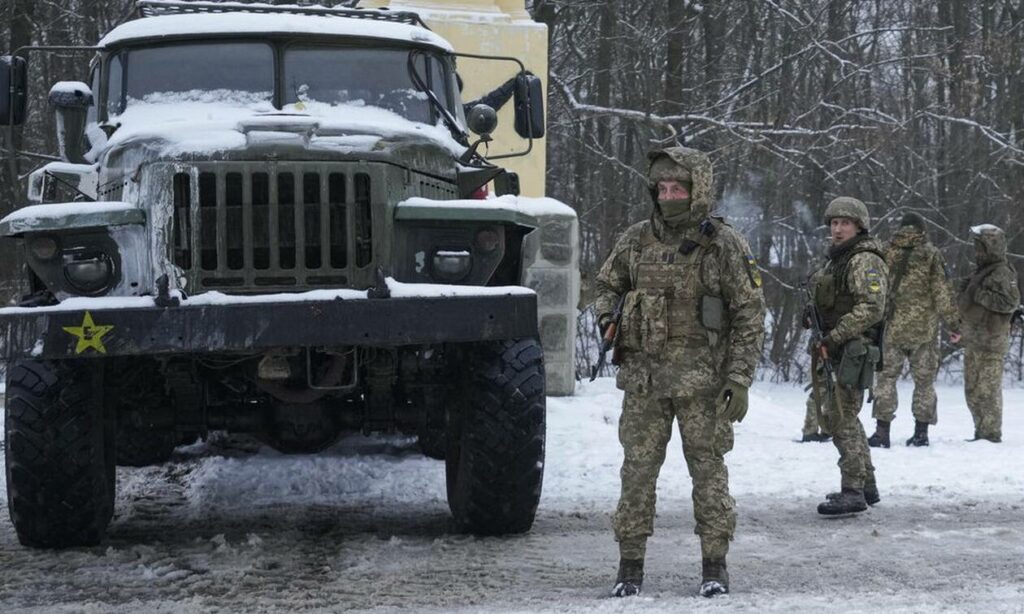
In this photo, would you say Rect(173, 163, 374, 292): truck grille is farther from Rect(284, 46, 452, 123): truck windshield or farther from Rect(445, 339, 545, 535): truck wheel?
Rect(284, 46, 452, 123): truck windshield

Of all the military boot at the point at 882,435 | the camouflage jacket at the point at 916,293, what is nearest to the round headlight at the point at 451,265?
the military boot at the point at 882,435

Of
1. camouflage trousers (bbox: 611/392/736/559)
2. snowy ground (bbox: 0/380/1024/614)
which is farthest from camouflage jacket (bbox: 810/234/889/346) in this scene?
camouflage trousers (bbox: 611/392/736/559)

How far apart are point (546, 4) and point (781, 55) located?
3635 millimetres

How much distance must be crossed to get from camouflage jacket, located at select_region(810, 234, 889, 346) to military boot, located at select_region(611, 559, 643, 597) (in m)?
2.49

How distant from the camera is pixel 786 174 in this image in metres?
20.2

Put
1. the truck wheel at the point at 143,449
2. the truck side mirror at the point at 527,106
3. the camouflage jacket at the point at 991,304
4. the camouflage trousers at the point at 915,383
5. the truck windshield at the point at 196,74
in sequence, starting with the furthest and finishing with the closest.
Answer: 1. the camouflage jacket at the point at 991,304
2. the camouflage trousers at the point at 915,383
3. the truck side mirror at the point at 527,106
4. the truck wheel at the point at 143,449
5. the truck windshield at the point at 196,74

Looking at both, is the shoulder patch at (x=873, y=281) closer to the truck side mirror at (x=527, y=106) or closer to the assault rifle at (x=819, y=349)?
the assault rifle at (x=819, y=349)

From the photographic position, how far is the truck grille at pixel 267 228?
20.0ft

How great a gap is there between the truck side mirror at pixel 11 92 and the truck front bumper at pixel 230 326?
2008 millimetres

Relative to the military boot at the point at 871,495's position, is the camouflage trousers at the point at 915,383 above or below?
above

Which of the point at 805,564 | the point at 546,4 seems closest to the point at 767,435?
the point at 805,564

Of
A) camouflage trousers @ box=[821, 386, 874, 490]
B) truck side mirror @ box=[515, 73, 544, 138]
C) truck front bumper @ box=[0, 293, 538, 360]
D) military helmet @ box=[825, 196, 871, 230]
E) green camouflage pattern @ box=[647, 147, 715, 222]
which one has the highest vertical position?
truck side mirror @ box=[515, 73, 544, 138]

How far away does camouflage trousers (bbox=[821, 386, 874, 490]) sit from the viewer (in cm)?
760

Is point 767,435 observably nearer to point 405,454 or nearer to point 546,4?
point 405,454
